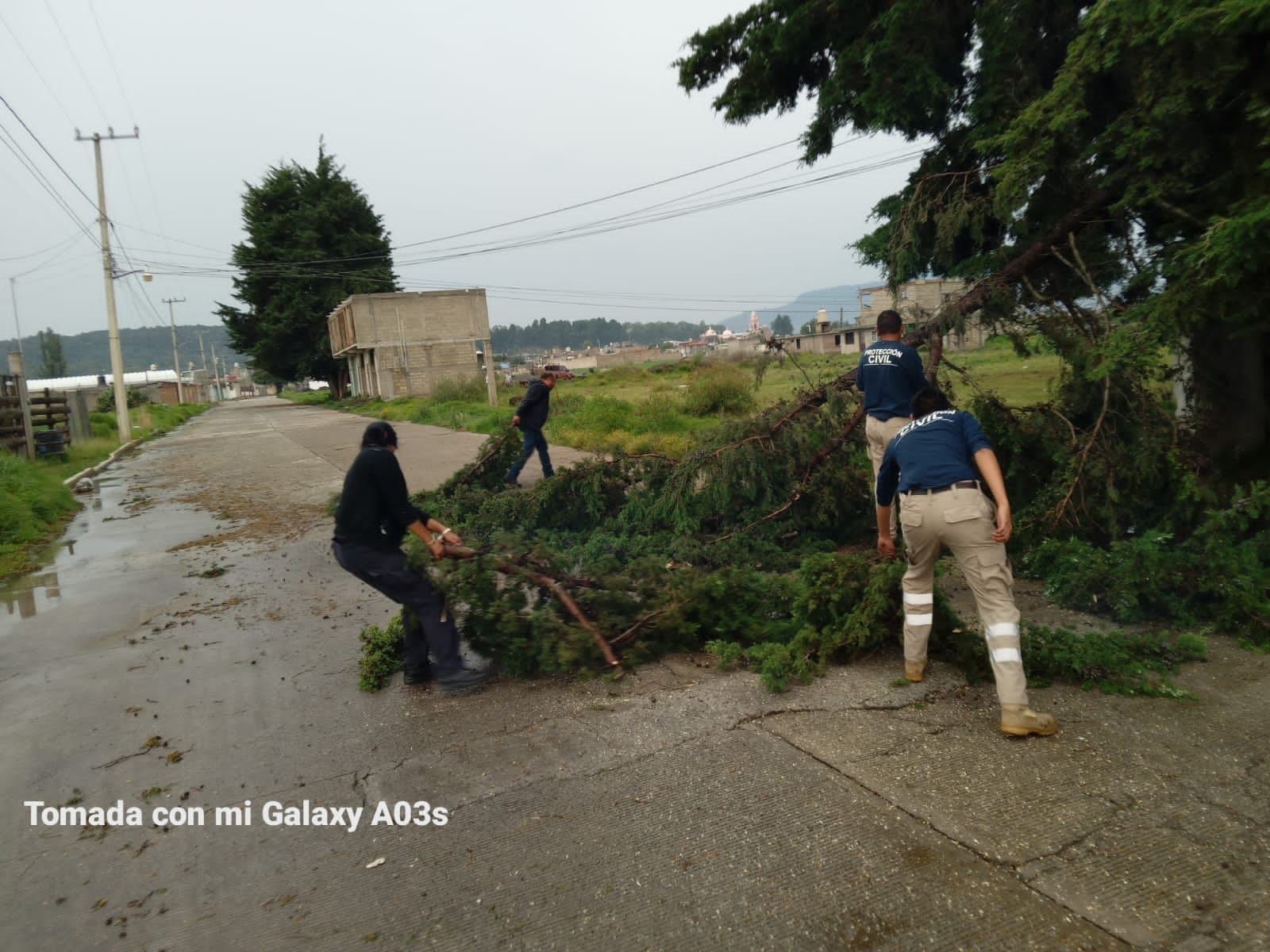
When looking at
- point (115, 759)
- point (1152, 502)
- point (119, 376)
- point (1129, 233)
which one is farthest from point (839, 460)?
point (119, 376)

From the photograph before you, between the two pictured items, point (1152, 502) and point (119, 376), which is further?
point (119, 376)

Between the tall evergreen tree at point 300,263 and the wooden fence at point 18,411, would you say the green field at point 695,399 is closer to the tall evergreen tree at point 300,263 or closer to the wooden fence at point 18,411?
the wooden fence at point 18,411

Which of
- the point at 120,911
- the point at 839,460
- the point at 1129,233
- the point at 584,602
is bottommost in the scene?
the point at 120,911

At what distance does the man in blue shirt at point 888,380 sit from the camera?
5570 millimetres

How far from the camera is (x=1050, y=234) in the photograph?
644 centimetres

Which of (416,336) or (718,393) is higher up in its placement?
(416,336)

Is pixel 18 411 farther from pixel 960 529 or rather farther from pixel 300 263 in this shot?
pixel 300 263

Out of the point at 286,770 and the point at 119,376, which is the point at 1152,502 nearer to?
the point at 286,770

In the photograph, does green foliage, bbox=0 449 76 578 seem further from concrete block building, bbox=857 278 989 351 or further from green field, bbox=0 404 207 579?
concrete block building, bbox=857 278 989 351

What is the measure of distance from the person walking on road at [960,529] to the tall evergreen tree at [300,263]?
51.6m

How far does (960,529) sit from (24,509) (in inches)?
470

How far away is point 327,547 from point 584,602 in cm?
520

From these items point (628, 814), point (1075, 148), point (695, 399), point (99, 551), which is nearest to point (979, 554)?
point (628, 814)

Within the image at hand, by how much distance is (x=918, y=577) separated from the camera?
162 inches
